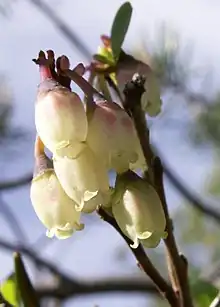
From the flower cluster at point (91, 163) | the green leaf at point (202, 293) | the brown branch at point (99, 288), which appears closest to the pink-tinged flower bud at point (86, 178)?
the flower cluster at point (91, 163)

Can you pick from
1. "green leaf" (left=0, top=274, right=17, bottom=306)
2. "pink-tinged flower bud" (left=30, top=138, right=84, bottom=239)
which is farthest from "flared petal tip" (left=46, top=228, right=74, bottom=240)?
"green leaf" (left=0, top=274, right=17, bottom=306)

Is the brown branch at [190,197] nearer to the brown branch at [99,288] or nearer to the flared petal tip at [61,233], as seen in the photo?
the brown branch at [99,288]

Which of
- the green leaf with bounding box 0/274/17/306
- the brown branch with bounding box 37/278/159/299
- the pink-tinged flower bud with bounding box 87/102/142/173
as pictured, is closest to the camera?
the pink-tinged flower bud with bounding box 87/102/142/173

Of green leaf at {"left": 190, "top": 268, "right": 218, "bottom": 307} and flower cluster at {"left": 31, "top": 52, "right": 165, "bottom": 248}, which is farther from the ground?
flower cluster at {"left": 31, "top": 52, "right": 165, "bottom": 248}

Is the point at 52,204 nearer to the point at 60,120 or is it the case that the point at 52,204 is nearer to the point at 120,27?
the point at 60,120

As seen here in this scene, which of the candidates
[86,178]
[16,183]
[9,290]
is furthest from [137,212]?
[16,183]

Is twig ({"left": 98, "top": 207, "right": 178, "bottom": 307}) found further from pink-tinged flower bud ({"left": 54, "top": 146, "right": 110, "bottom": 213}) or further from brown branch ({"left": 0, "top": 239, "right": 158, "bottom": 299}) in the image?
brown branch ({"left": 0, "top": 239, "right": 158, "bottom": 299})

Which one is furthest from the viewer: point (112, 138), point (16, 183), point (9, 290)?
point (16, 183)
